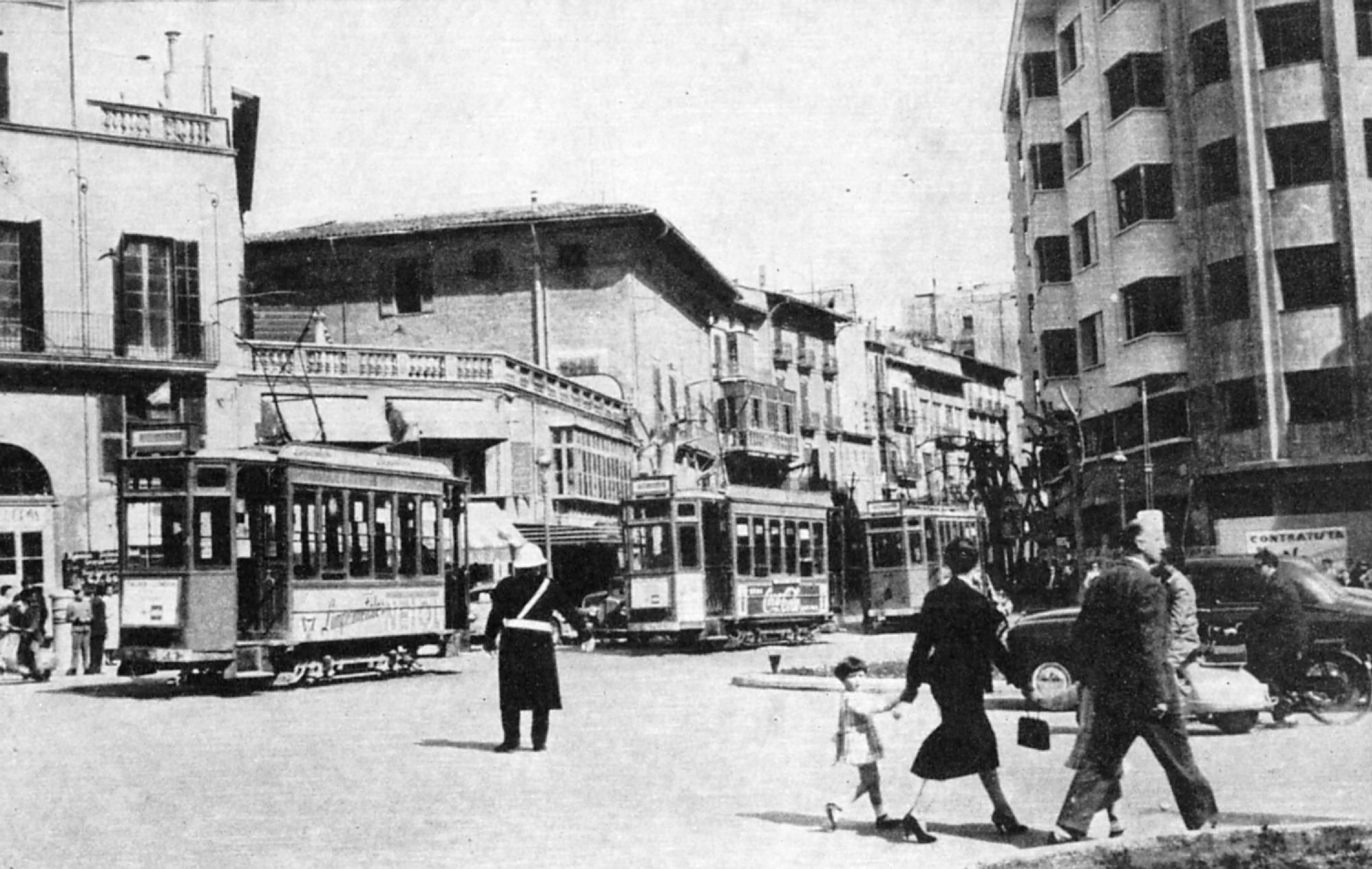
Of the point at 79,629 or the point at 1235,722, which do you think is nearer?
the point at 1235,722

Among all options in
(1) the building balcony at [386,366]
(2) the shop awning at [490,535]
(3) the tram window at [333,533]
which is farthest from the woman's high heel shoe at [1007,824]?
(1) the building balcony at [386,366]

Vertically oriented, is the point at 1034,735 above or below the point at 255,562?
below

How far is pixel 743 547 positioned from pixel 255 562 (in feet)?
32.4

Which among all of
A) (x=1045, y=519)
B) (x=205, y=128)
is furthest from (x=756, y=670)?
(x=1045, y=519)

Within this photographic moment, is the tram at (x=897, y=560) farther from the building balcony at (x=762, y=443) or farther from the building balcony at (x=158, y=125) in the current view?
the building balcony at (x=762, y=443)

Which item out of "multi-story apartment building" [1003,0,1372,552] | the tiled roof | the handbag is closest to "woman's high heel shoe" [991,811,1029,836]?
the handbag

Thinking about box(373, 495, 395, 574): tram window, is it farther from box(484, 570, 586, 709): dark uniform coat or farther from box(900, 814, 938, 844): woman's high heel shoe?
box(900, 814, 938, 844): woman's high heel shoe

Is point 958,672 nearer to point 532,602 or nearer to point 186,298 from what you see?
point 532,602

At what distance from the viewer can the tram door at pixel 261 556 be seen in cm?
1769

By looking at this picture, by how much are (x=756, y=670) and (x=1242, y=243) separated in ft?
49.1

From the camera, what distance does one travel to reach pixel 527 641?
38.1ft

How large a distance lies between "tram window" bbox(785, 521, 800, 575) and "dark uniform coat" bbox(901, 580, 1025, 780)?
62.3 ft

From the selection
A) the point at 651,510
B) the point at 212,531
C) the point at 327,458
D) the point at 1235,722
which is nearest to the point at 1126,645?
the point at 1235,722

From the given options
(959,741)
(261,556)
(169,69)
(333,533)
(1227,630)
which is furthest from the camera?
(169,69)
